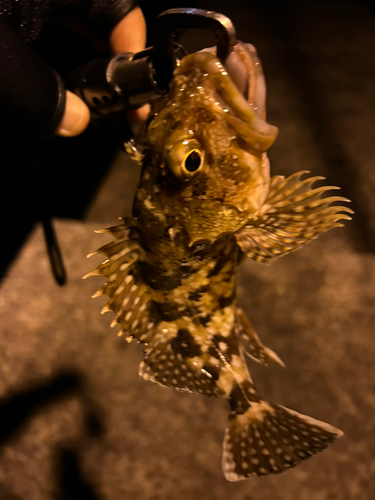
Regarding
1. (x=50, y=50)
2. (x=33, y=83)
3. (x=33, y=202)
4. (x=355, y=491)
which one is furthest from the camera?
(x=33, y=202)

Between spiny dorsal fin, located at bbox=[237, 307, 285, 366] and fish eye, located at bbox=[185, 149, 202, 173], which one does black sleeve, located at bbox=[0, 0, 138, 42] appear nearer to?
fish eye, located at bbox=[185, 149, 202, 173]

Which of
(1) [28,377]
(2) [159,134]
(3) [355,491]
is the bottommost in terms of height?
(3) [355,491]

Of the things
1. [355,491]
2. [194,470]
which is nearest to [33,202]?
[194,470]

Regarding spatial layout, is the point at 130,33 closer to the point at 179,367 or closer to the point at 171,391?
the point at 179,367

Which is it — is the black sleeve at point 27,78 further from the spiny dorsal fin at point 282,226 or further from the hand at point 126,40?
the spiny dorsal fin at point 282,226

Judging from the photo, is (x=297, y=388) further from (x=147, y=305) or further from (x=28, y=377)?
(x=28, y=377)

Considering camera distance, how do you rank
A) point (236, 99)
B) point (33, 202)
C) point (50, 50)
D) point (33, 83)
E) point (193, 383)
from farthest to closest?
1. point (33, 202)
2. point (50, 50)
3. point (193, 383)
4. point (33, 83)
5. point (236, 99)

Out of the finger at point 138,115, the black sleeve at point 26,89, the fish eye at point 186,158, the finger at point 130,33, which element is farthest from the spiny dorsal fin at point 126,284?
the finger at point 130,33

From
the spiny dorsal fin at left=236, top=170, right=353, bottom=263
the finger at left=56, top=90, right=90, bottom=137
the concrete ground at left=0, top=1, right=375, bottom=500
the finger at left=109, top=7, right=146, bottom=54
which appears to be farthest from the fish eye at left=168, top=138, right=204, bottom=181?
the concrete ground at left=0, top=1, right=375, bottom=500
